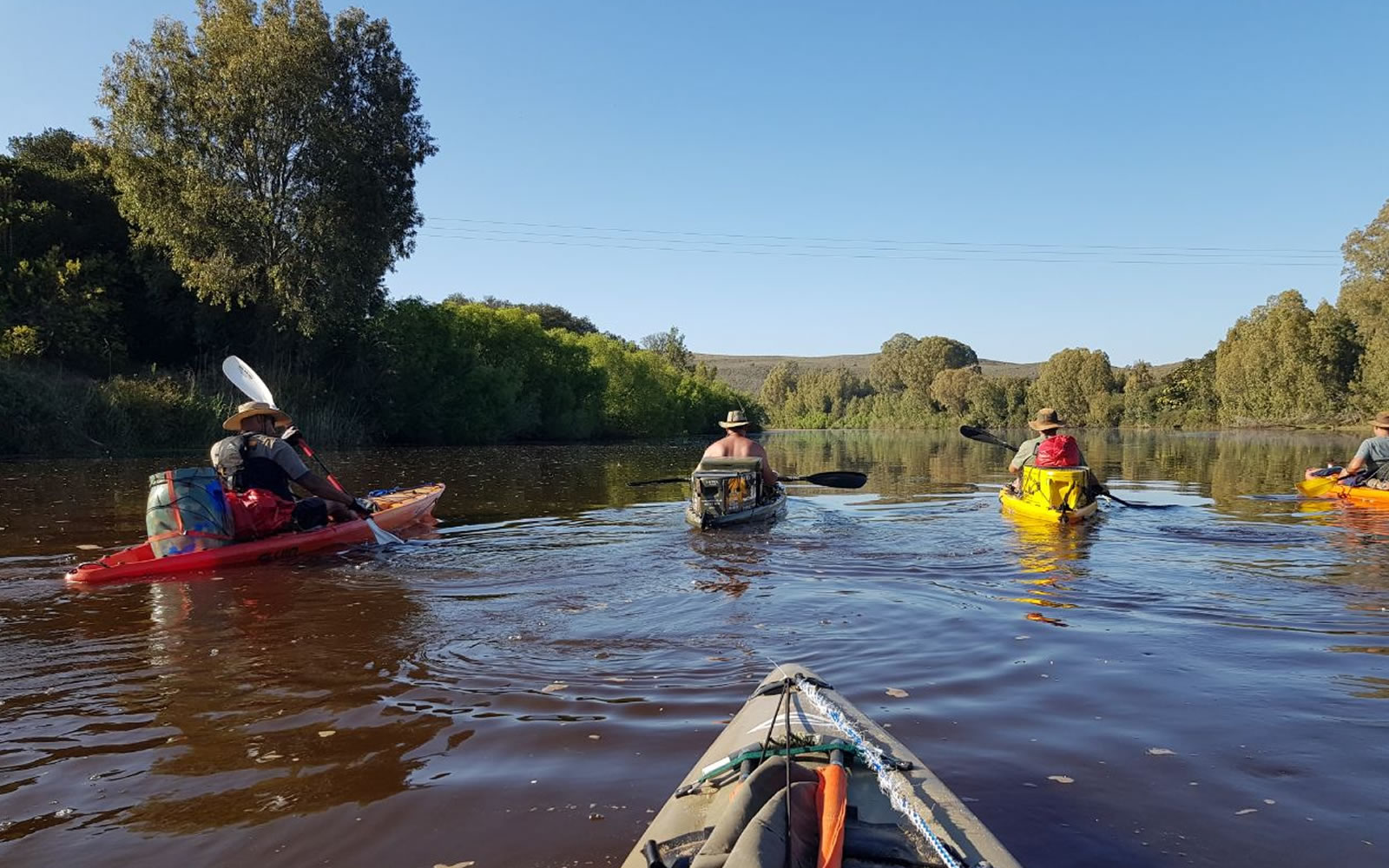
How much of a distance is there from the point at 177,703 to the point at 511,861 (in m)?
2.72

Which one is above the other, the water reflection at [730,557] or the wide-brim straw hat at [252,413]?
the wide-brim straw hat at [252,413]

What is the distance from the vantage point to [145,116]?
28.0m

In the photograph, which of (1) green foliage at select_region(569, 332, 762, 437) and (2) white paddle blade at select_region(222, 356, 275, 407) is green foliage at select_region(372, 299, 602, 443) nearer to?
(1) green foliage at select_region(569, 332, 762, 437)

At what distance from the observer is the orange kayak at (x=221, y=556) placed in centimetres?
823

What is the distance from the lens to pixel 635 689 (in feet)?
16.5

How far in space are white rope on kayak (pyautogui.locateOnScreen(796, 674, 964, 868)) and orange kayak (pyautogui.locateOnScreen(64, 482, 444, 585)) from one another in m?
7.33

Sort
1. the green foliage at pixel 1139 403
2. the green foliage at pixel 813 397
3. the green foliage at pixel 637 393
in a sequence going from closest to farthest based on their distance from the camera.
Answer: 1. the green foliage at pixel 637 393
2. the green foliage at pixel 1139 403
3. the green foliage at pixel 813 397

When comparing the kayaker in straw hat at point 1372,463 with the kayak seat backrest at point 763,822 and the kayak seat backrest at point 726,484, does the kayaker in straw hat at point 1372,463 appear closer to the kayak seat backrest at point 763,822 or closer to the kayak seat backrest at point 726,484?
the kayak seat backrest at point 726,484

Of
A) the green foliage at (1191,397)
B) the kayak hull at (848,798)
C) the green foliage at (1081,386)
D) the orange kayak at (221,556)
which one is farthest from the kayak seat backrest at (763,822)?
the green foliage at (1081,386)

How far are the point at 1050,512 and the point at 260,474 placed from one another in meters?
10.00

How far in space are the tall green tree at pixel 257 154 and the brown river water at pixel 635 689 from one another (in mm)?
20256

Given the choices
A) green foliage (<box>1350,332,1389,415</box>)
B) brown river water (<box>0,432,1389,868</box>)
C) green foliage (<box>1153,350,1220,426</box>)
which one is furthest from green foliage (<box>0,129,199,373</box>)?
green foliage (<box>1153,350,1220,426</box>)

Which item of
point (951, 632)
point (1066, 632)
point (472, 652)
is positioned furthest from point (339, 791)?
point (1066, 632)

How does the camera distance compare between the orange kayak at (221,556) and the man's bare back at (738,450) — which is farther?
the man's bare back at (738,450)
